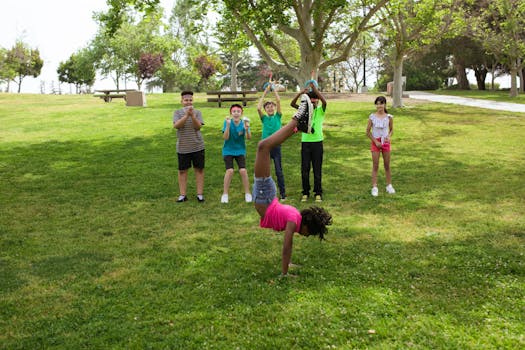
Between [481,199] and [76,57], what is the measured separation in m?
65.9

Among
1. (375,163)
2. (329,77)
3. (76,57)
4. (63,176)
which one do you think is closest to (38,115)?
(63,176)

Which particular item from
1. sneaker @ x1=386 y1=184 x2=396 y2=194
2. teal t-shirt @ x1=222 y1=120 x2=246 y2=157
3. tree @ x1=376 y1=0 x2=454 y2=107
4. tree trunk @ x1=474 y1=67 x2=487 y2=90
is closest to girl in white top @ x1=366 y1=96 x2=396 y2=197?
sneaker @ x1=386 y1=184 x2=396 y2=194

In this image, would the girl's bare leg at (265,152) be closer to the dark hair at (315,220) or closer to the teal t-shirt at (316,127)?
the dark hair at (315,220)

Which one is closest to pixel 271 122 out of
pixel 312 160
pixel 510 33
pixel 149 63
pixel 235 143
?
pixel 235 143

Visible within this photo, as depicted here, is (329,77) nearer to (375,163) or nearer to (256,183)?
(375,163)

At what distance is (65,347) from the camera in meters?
4.32

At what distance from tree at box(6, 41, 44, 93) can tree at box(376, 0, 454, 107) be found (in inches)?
2038

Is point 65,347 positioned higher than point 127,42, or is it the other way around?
point 127,42

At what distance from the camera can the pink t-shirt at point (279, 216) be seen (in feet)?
18.2

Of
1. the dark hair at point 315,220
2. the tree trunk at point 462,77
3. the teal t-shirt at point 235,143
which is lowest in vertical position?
the dark hair at point 315,220

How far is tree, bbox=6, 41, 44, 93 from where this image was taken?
6032cm

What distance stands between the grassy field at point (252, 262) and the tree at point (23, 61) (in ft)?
180

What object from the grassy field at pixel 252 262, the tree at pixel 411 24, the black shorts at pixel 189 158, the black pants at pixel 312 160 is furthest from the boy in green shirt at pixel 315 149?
the tree at pixel 411 24

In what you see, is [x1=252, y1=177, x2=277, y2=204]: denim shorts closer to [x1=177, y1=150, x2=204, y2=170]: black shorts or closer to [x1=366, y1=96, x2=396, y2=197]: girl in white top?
[x1=177, y1=150, x2=204, y2=170]: black shorts
